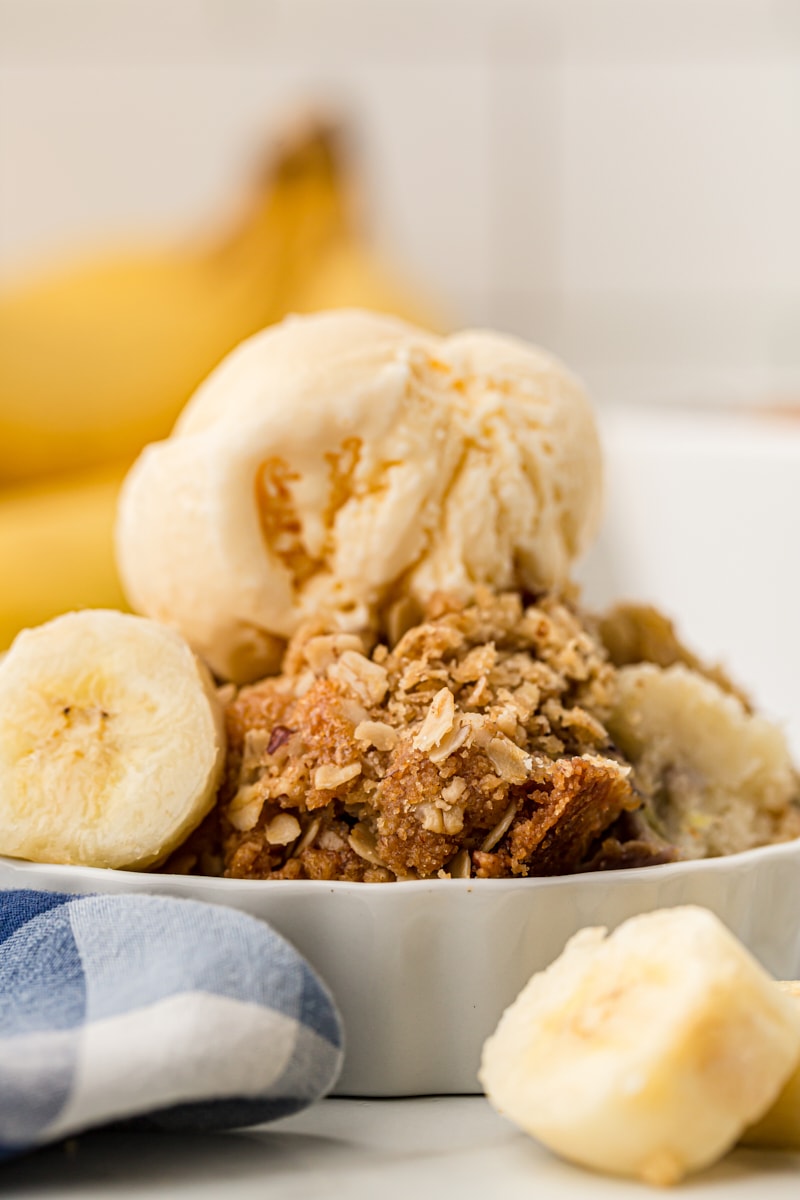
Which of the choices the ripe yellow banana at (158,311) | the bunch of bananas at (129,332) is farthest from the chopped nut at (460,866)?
the ripe yellow banana at (158,311)

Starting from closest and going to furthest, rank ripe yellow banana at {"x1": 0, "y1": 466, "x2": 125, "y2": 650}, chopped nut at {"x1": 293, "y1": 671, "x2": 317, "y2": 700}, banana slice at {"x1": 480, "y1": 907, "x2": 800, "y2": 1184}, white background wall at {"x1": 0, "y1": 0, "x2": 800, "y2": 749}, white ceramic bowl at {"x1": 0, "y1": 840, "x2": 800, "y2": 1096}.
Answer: banana slice at {"x1": 480, "y1": 907, "x2": 800, "y2": 1184}
white ceramic bowl at {"x1": 0, "y1": 840, "x2": 800, "y2": 1096}
chopped nut at {"x1": 293, "y1": 671, "x2": 317, "y2": 700}
ripe yellow banana at {"x1": 0, "y1": 466, "x2": 125, "y2": 650}
white background wall at {"x1": 0, "y1": 0, "x2": 800, "y2": 749}

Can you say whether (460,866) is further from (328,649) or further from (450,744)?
(328,649)

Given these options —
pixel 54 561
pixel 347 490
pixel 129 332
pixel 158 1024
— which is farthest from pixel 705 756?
pixel 129 332

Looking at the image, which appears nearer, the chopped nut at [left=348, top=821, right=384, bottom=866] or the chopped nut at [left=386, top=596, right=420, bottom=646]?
the chopped nut at [left=348, top=821, right=384, bottom=866]

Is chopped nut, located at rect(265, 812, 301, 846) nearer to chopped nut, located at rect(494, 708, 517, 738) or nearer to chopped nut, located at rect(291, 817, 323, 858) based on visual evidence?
chopped nut, located at rect(291, 817, 323, 858)

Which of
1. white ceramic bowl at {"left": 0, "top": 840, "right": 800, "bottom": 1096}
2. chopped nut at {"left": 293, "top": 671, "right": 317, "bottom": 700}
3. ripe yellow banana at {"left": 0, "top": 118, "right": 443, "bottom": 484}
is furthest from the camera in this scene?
ripe yellow banana at {"left": 0, "top": 118, "right": 443, "bottom": 484}

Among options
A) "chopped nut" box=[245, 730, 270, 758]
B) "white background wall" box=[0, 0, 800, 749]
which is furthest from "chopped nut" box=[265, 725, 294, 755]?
"white background wall" box=[0, 0, 800, 749]
